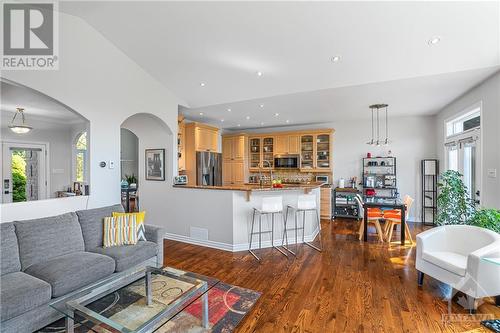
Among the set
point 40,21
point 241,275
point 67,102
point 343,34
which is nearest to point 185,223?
point 241,275

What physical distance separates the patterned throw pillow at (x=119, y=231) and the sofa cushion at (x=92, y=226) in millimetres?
74

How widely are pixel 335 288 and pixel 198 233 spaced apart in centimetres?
258

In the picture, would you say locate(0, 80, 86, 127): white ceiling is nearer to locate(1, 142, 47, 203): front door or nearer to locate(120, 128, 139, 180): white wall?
locate(1, 142, 47, 203): front door

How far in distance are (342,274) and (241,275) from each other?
1376 millimetres

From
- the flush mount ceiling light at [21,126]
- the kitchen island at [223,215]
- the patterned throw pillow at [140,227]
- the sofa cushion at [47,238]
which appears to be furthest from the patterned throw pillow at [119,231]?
the flush mount ceiling light at [21,126]

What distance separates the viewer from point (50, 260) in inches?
101

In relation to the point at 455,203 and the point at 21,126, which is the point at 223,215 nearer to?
the point at 455,203

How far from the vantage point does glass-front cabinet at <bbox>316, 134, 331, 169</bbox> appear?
6.98 meters

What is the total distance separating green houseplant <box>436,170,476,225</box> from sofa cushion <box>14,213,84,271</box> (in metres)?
5.06

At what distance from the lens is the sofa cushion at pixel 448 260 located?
2490 mm

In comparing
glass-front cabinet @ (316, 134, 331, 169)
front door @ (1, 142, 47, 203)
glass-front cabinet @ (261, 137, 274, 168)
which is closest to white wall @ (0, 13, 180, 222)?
front door @ (1, 142, 47, 203)

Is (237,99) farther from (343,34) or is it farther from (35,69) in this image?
(35,69)

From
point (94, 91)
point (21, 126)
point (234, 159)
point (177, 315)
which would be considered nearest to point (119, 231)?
point (177, 315)

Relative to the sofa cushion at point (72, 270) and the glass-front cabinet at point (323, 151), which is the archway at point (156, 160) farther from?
the glass-front cabinet at point (323, 151)
